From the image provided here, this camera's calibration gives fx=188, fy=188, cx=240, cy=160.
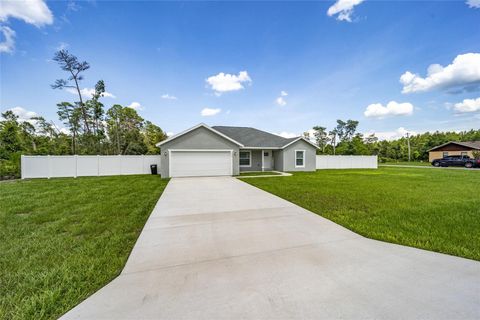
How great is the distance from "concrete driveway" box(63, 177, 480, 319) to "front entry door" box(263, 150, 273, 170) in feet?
46.8

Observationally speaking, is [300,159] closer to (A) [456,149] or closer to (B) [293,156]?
(B) [293,156]

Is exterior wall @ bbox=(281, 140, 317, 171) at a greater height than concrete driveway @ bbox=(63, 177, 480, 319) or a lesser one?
greater

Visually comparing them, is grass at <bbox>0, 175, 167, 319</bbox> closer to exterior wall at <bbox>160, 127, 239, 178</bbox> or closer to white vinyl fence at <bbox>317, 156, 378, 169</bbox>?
exterior wall at <bbox>160, 127, 239, 178</bbox>

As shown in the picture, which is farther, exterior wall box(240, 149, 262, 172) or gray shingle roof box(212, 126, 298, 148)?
exterior wall box(240, 149, 262, 172)

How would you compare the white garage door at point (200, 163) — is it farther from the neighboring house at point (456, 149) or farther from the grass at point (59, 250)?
the neighboring house at point (456, 149)

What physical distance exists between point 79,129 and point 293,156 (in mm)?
29168

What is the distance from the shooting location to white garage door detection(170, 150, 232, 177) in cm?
1320

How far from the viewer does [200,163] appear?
1361 centimetres

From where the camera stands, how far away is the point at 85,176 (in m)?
14.0

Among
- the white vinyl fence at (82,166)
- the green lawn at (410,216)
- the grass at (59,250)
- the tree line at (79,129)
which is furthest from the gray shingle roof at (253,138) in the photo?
the tree line at (79,129)

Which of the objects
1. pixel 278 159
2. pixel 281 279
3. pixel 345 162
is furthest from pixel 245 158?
pixel 281 279

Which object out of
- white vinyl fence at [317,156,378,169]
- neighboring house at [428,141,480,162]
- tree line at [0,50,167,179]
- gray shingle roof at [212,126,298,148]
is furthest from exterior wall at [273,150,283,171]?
neighboring house at [428,141,480,162]

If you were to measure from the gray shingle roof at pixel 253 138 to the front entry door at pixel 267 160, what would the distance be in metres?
1.10

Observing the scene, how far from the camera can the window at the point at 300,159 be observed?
17234mm
